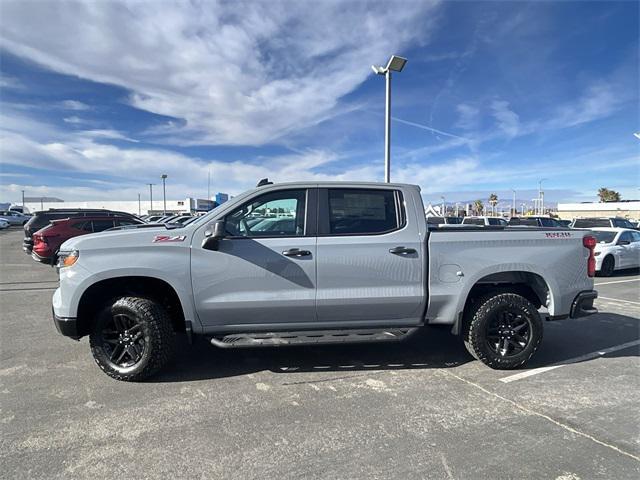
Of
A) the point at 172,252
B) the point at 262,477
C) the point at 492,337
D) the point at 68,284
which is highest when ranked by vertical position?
the point at 172,252

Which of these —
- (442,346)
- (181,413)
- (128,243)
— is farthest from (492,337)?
(128,243)

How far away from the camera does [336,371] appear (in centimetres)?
416

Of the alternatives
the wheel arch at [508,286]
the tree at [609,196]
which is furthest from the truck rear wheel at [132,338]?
the tree at [609,196]

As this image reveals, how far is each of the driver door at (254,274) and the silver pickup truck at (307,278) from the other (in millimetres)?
10

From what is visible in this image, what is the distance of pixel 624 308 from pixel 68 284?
28.6ft

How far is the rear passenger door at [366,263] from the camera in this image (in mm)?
3924

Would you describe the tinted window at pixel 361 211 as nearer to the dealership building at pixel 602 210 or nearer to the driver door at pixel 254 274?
the driver door at pixel 254 274

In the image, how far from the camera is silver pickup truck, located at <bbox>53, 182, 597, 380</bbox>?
3.81 metres

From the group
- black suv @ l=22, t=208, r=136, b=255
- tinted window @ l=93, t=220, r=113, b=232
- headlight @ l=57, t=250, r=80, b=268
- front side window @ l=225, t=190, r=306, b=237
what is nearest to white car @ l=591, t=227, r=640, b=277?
front side window @ l=225, t=190, r=306, b=237

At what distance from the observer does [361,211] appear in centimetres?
414

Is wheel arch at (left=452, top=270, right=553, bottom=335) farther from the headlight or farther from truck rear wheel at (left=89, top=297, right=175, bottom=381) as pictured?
the headlight

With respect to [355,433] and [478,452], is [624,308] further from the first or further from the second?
[355,433]

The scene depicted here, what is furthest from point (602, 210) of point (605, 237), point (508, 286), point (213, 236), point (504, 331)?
point (213, 236)

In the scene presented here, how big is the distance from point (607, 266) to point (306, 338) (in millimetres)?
11285
